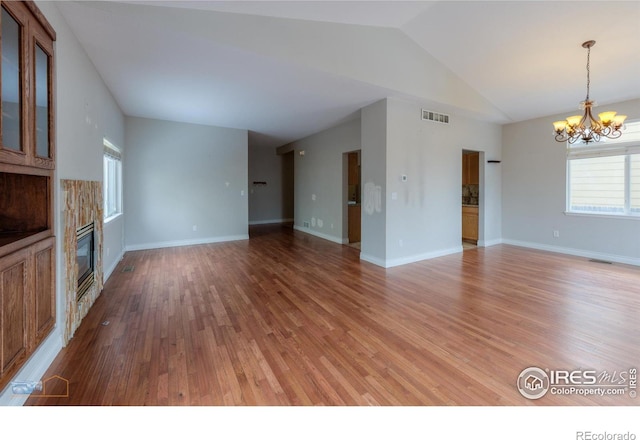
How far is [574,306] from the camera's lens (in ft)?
10.0

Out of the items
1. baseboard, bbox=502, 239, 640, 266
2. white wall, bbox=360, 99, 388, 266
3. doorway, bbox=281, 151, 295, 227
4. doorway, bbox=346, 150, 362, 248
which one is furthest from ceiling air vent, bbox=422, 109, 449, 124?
doorway, bbox=281, 151, 295, 227

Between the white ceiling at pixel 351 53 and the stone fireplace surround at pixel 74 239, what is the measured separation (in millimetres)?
1588

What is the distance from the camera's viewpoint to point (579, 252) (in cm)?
546

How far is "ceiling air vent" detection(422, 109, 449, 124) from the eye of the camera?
5088mm

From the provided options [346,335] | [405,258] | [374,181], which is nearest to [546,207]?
[405,258]

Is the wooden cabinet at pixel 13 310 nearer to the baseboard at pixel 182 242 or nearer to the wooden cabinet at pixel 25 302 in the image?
the wooden cabinet at pixel 25 302

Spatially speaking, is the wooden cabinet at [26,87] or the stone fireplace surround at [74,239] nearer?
the wooden cabinet at [26,87]

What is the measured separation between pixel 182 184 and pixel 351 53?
15.6 ft

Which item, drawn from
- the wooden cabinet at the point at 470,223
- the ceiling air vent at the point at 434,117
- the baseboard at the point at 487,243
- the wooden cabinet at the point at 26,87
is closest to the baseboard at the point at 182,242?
the wooden cabinet at the point at 26,87

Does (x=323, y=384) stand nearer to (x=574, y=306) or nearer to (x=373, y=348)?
→ (x=373, y=348)

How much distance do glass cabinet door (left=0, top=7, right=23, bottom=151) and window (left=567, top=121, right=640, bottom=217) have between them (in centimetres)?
792

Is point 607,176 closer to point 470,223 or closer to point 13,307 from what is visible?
point 470,223

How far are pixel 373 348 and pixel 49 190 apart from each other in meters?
2.90

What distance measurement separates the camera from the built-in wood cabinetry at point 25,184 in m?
1.60
